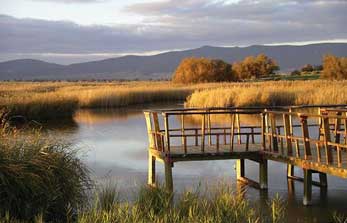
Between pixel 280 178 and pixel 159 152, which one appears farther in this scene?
pixel 280 178

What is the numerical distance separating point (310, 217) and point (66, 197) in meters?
4.84

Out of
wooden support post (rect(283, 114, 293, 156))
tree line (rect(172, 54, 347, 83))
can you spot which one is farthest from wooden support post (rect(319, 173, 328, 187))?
tree line (rect(172, 54, 347, 83))

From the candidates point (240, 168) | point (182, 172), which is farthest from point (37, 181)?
point (182, 172)

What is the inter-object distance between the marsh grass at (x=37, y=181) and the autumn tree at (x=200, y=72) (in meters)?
61.4

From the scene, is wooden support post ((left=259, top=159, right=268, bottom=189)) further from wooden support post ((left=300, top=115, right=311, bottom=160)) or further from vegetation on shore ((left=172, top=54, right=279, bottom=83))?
vegetation on shore ((left=172, top=54, right=279, bottom=83))

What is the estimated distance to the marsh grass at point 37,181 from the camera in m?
9.44

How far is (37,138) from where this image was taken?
10.8 meters

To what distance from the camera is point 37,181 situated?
9.66 metres

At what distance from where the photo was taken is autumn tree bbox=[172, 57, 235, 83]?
7206cm

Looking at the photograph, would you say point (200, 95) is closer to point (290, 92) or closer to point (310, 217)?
point (290, 92)

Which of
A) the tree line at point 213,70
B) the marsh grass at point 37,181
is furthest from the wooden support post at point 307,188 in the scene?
the tree line at point 213,70

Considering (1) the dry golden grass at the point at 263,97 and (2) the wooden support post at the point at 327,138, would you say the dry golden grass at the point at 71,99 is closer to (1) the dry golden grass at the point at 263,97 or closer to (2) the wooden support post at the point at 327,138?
(1) the dry golden grass at the point at 263,97

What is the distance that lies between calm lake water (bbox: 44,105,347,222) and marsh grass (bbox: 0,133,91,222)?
3.08 m

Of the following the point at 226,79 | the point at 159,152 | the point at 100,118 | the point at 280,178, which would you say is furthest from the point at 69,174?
the point at 226,79
